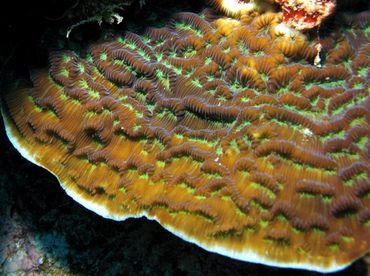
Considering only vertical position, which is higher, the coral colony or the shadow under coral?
the coral colony

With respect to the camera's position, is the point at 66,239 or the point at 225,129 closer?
the point at 225,129

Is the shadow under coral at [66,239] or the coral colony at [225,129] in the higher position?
the coral colony at [225,129]

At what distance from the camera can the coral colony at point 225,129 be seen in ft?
7.36

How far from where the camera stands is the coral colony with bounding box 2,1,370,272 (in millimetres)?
2242

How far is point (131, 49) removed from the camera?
2848 mm

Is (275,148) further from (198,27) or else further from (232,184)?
(198,27)

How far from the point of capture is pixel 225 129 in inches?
101

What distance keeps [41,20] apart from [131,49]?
1.10 meters

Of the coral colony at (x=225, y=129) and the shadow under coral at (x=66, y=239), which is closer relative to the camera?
the coral colony at (x=225, y=129)

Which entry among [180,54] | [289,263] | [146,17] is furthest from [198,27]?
[289,263]

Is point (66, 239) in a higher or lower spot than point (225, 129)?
lower

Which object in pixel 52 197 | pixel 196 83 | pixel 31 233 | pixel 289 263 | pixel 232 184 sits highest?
pixel 196 83

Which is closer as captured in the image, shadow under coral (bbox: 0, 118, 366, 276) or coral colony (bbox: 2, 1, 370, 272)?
coral colony (bbox: 2, 1, 370, 272)

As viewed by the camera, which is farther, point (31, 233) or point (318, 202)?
point (31, 233)
